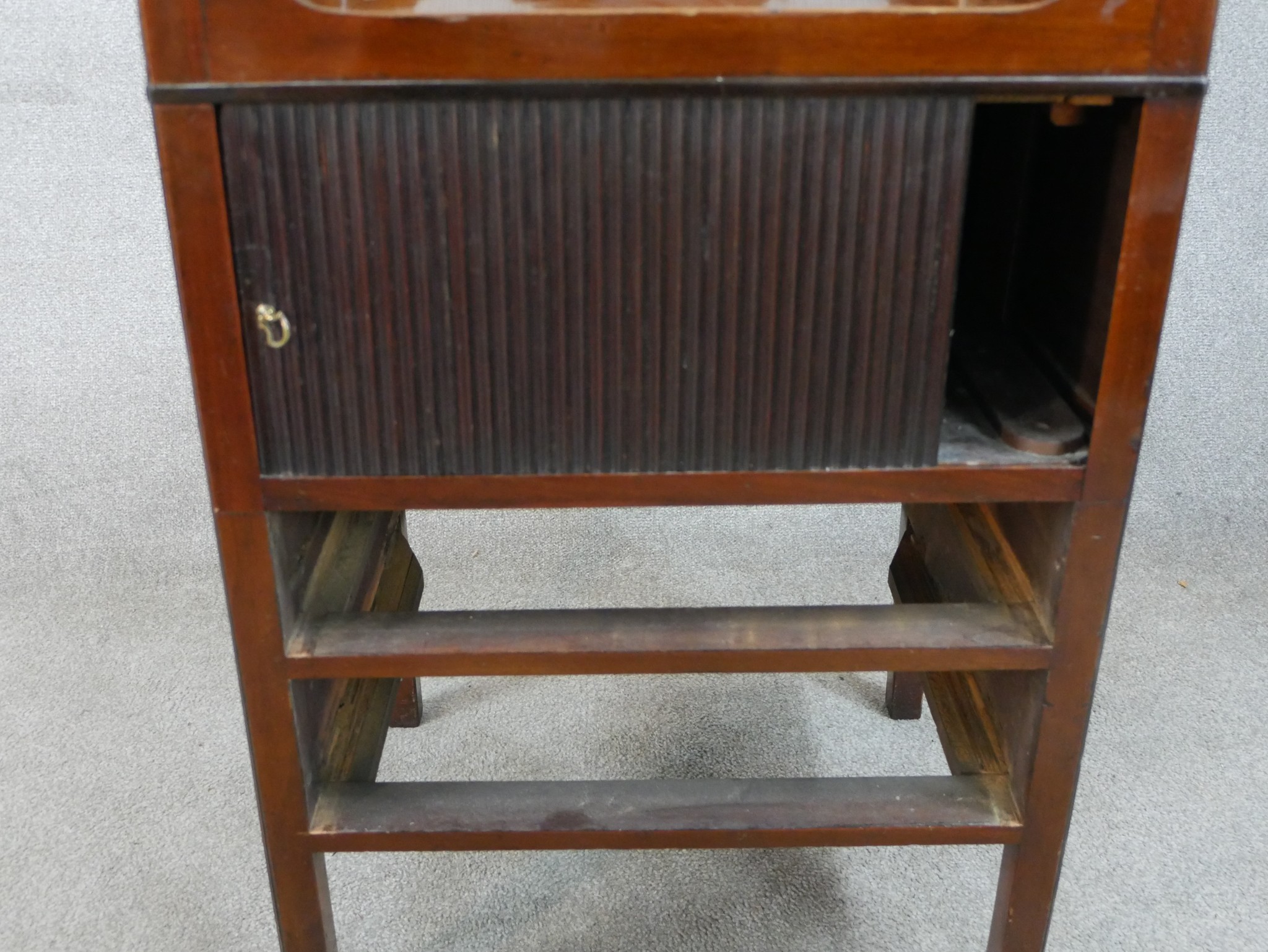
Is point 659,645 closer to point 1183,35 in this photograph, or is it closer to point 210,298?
point 210,298

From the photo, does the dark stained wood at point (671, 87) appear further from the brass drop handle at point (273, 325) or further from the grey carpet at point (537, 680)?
the grey carpet at point (537, 680)

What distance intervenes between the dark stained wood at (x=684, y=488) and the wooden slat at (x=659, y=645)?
0.10 metres

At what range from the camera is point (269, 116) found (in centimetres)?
63

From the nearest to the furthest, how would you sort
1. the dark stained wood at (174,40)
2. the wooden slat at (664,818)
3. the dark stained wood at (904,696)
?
1. the dark stained wood at (174,40)
2. the wooden slat at (664,818)
3. the dark stained wood at (904,696)

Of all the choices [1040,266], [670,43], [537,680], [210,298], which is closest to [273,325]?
[210,298]

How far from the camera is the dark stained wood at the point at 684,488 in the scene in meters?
0.71

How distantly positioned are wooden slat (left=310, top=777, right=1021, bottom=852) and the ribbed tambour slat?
0.24m

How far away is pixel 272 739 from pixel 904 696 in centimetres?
70

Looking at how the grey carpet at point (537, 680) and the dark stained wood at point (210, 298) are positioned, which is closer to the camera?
the dark stained wood at point (210, 298)

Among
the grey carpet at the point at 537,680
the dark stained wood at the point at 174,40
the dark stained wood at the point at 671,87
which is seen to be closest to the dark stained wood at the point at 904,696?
the grey carpet at the point at 537,680

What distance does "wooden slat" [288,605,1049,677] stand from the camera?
766mm

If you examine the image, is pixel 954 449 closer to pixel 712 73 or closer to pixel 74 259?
pixel 712 73

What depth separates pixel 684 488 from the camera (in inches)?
28.3

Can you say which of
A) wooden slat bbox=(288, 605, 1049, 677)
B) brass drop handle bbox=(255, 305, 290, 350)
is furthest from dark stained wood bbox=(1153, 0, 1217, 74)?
brass drop handle bbox=(255, 305, 290, 350)
